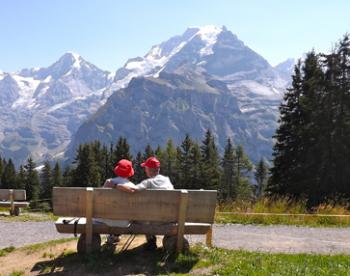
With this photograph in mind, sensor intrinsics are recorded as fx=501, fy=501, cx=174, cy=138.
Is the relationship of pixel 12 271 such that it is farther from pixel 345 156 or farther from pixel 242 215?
pixel 345 156

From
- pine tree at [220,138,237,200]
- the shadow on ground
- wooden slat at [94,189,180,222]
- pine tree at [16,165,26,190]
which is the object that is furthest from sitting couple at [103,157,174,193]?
pine tree at [16,165,26,190]

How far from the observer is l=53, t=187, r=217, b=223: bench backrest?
27.6 feet

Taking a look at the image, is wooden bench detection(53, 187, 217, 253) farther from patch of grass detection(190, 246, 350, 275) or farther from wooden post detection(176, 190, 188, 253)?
patch of grass detection(190, 246, 350, 275)

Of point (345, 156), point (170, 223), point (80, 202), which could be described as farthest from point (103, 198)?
point (345, 156)

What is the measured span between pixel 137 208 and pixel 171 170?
95.3 m

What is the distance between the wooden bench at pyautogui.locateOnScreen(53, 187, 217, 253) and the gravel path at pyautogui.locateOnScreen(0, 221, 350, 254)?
9.01ft

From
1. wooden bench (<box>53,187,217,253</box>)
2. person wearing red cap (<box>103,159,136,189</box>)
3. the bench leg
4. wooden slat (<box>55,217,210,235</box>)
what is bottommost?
the bench leg

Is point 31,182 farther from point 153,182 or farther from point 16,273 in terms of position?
point 16,273

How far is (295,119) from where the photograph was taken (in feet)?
124

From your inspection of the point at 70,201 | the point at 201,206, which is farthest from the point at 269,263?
the point at 70,201

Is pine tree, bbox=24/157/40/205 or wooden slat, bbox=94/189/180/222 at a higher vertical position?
wooden slat, bbox=94/189/180/222

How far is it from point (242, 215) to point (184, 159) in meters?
76.4

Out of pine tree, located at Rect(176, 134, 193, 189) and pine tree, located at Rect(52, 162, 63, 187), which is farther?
pine tree, located at Rect(52, 162, 63, 187)

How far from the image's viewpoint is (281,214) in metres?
15.9
